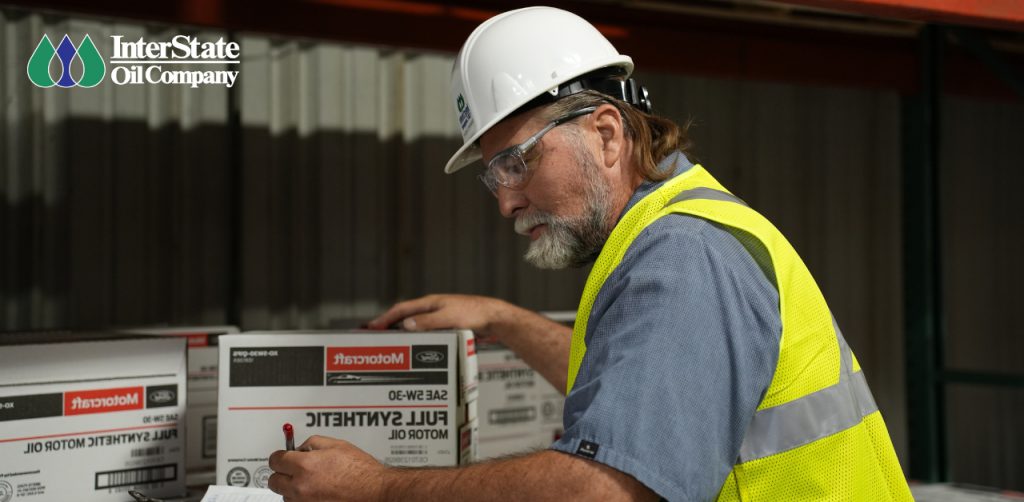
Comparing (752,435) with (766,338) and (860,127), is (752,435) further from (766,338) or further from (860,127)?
(860,127)

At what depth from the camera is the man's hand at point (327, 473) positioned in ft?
5.70

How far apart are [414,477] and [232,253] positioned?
4.01 meters

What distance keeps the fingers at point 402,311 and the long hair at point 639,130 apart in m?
0.98

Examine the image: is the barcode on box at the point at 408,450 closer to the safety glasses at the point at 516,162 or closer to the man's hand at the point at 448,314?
the man's hand at the point at 448,314

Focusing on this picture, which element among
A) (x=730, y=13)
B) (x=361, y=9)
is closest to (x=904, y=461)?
Answer: (x=730, y=13)

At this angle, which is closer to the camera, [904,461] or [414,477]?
[414,477]

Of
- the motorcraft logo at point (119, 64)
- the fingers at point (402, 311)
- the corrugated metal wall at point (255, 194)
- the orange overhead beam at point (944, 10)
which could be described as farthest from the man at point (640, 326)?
the corrugated metal wall at point (255, 194)

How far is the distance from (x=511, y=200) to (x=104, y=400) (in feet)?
4.40

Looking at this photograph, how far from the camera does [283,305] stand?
546 centimetres

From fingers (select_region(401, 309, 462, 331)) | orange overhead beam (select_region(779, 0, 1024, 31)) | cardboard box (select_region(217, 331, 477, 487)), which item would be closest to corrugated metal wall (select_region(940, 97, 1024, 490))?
orange overhead beam (select_region(779, 0, 1024, 31))

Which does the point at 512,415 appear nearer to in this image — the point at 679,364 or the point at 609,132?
the point at 609,132

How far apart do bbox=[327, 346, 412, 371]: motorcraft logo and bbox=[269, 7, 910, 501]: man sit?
503mm

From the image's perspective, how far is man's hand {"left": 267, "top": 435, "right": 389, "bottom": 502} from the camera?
174cm

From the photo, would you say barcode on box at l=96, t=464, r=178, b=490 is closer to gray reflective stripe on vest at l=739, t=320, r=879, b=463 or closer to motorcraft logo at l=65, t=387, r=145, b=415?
motorcraft logo at l=65, t=387, r=145, b=415
